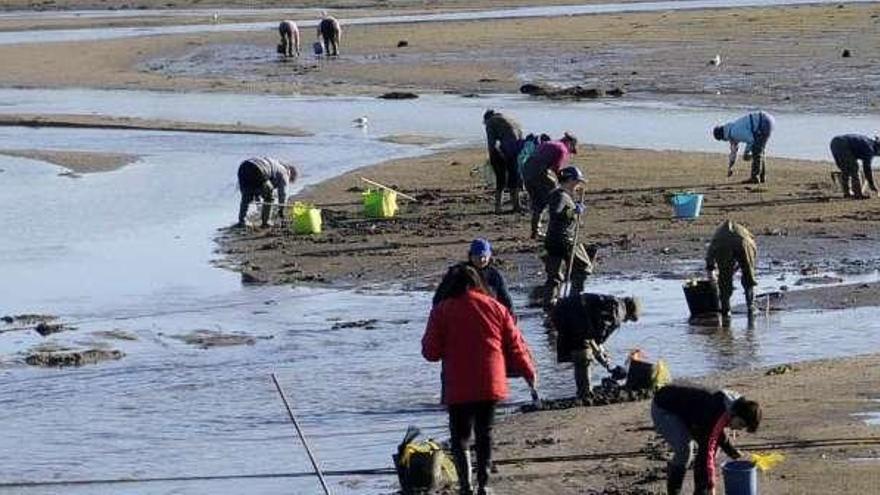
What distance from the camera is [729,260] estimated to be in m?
19.5

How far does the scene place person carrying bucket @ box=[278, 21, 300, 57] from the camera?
195 feet

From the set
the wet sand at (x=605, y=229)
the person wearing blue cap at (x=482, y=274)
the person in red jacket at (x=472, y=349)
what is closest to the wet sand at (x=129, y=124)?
the wet sand at (x=605, y=229)

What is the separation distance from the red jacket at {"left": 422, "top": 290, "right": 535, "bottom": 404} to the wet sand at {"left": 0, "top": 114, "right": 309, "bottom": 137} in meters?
27.6

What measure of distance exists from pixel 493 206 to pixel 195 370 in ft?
32.7

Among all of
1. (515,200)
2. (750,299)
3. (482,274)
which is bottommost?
(515,200)

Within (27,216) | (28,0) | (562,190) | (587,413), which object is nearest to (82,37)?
(28,0)

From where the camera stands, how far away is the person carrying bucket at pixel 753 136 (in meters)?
28.1

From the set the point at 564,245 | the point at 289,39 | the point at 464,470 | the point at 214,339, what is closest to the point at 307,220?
Answer: the point at 214,339

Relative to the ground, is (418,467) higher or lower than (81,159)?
higher

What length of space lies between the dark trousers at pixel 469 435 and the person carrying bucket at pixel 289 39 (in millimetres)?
47119

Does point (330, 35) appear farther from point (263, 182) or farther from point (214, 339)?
point (214, 339)

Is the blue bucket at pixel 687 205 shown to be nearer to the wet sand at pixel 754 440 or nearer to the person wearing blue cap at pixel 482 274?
the wet sand at pixel 754 440

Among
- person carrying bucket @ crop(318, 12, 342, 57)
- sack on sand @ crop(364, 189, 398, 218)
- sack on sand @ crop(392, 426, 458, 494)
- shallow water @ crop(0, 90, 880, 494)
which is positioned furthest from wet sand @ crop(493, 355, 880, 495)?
person carrying bucket @ crop(318, 12, 342, 57)

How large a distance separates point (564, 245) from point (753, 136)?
28.2 feet
